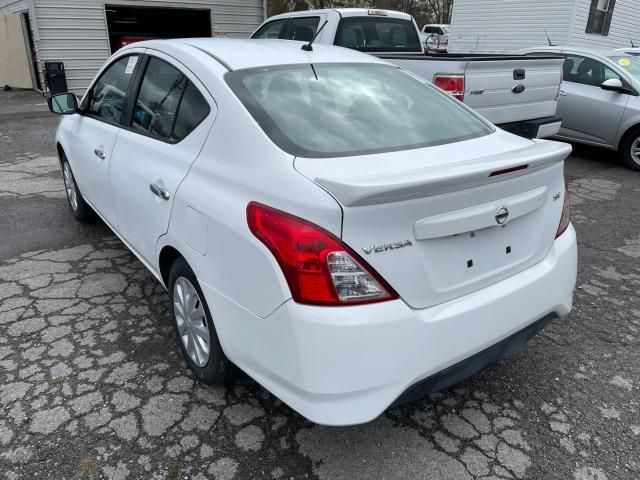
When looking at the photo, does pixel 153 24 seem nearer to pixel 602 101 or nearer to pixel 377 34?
pixel 377 34

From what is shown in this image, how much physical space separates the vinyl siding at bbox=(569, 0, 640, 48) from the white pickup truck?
8866 mm

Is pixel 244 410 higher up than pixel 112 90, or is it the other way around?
pixel 112 90

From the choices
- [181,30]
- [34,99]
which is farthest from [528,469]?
[181,30]

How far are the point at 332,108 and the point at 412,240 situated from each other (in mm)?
889

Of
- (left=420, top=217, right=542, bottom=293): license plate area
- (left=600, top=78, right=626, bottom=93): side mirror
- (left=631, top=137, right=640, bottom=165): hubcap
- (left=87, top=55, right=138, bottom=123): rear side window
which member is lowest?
(left=631, top=137, right=640, bottom=165): hubcap

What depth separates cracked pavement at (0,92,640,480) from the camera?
7.27 feet

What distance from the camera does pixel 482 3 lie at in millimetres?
16438

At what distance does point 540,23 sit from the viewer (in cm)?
1505

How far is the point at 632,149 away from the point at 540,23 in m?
9.49

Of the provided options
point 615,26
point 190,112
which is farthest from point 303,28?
point 615,26

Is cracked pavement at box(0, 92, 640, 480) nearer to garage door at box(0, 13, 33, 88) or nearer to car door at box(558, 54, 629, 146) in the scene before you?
car door at box(558, 54, 629, 146)

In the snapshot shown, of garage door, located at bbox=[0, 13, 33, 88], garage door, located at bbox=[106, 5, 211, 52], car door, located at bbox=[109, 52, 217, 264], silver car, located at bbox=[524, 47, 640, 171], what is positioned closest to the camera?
car door, located at bbox=[109, 52, 217, 264]

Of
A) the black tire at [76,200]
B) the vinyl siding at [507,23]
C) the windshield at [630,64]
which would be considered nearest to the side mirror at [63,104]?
the black tire at [76,200]

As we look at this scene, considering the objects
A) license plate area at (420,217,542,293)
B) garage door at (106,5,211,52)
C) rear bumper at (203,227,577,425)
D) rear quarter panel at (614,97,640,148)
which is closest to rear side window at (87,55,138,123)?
rear bumper at (203,227,577,425)
